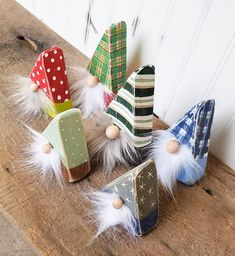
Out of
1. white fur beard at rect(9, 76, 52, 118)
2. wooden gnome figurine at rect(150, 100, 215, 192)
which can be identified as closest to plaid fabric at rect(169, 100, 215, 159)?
wooden gnome figurine at rect(150, 100, 215, 192)

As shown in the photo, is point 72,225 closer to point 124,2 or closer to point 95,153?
point 95,153

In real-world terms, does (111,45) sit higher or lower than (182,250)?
higher

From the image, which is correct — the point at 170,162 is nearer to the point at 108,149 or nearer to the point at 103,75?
the point at 108,149

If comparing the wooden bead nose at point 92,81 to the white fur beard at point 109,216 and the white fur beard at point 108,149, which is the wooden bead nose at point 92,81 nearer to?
the white fur beard at point 108,149

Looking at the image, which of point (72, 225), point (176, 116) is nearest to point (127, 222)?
point (72, 225)

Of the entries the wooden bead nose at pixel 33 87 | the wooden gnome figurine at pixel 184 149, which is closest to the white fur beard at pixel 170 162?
the wooden gnome figurine at pixel 184 149

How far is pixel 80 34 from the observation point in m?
0.83

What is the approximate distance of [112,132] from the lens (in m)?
0.64

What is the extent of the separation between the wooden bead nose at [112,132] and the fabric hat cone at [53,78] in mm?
86

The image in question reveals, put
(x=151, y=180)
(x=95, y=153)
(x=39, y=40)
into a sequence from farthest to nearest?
1. (x=39, y=40)
2. (x=95, y=153)
3. (x=151, y=180)

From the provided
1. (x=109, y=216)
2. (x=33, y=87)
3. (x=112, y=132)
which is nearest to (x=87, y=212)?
(x=109, y=216)

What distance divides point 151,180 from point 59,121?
0.49 feet

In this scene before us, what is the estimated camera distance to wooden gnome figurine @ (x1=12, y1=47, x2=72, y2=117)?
0.63 metres

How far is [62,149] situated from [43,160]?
65 mm
